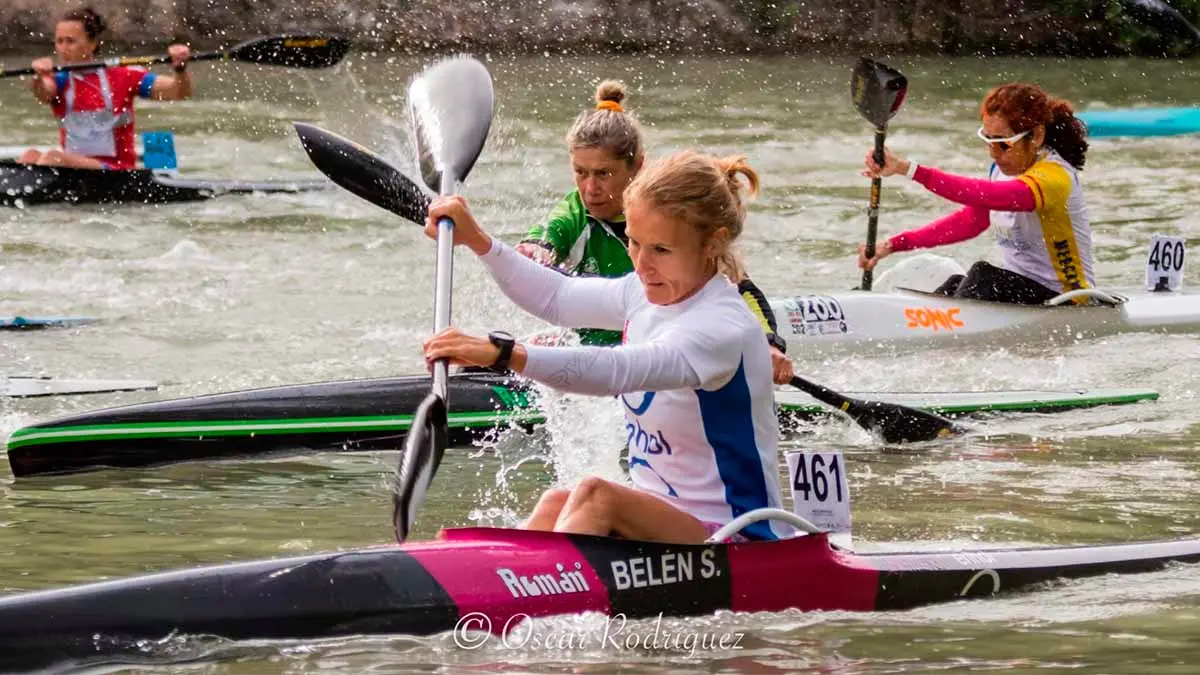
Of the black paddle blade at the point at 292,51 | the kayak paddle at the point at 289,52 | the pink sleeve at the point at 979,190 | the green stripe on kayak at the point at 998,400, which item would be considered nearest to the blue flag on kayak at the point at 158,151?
the kayak paddle at the point at 289,52

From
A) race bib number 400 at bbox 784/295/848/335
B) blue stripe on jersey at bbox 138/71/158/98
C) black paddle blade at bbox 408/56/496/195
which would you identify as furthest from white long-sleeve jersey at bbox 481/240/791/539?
blue stripe on jersey at bbox 138/71/158/98

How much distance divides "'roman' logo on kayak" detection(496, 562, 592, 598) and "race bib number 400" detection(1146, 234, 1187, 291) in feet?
17.5

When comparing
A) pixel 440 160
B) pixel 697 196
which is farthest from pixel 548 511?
pixel 440 160

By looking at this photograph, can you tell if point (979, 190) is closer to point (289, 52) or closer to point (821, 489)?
point (821, 489)

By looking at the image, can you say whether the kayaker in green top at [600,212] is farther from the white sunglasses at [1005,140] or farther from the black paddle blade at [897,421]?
the white sunglasses at [1005,140]

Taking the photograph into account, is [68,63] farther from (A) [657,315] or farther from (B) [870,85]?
(A) [657,315]

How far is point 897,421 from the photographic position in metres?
6.49

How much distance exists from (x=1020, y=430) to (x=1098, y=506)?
1156 mm

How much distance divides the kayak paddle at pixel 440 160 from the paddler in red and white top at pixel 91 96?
5.77 metres

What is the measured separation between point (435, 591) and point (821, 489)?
3.06 ft

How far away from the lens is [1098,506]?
560 cm

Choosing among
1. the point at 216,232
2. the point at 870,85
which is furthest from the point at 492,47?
the point at 870,85

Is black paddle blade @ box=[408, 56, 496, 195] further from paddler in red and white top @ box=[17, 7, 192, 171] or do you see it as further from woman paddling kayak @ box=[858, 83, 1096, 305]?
paddler in red and white top @ box=[17, 7, 192, 171]

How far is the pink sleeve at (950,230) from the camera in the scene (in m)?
8.13
